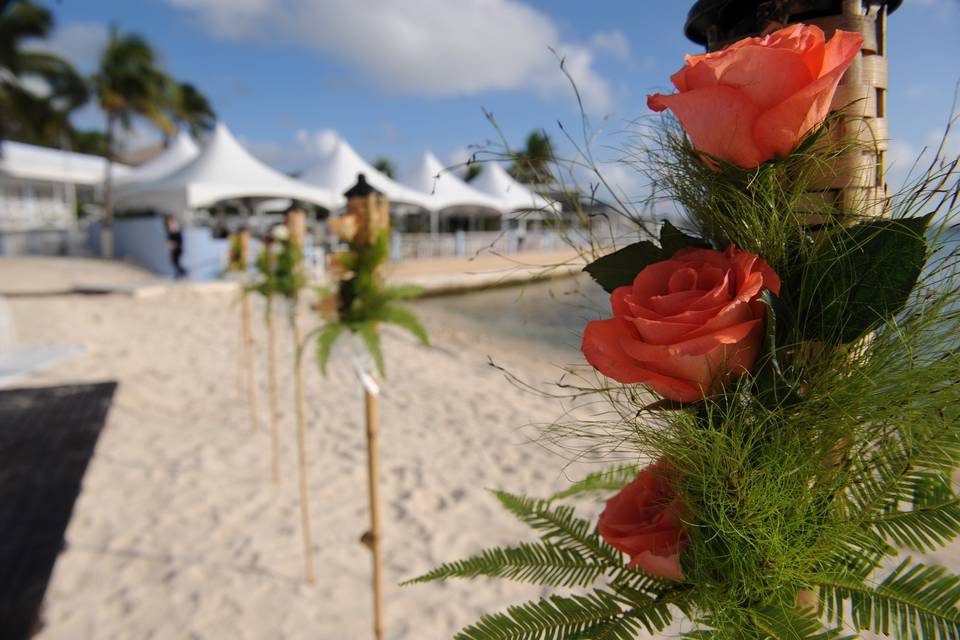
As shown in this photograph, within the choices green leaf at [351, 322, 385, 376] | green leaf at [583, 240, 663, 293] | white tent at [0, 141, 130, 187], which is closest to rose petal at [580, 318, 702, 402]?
green leaf at [583, 240, 663, 293]

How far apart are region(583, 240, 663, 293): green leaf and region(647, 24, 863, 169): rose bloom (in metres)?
0.12

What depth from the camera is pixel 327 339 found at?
2.45 meters

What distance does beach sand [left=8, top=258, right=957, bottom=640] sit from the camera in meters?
2.60

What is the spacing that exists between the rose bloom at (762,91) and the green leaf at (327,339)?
2159 mm

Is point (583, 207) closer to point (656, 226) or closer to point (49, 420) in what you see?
point (656, 226)

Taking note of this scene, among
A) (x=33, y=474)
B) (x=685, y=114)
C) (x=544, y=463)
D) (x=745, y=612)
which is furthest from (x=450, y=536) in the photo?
(x=685, y=114)

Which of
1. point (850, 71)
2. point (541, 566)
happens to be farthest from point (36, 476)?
point (850, 71)

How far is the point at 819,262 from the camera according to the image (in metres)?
0.49

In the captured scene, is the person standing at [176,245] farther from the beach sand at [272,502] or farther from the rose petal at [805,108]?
the rose petal at [805,108]

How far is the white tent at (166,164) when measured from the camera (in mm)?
20359

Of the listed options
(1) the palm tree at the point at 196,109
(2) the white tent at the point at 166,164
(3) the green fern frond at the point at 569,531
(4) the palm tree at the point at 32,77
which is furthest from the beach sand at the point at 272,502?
(1) the palm tree at the point at 196,109

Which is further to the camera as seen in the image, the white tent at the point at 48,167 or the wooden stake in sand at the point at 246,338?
the white tent at the point at 48,167

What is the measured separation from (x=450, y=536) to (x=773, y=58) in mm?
3210

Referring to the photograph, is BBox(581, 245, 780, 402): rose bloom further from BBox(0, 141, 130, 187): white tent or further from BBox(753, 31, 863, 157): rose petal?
BBox(0, 141, 130, 187): white tent
